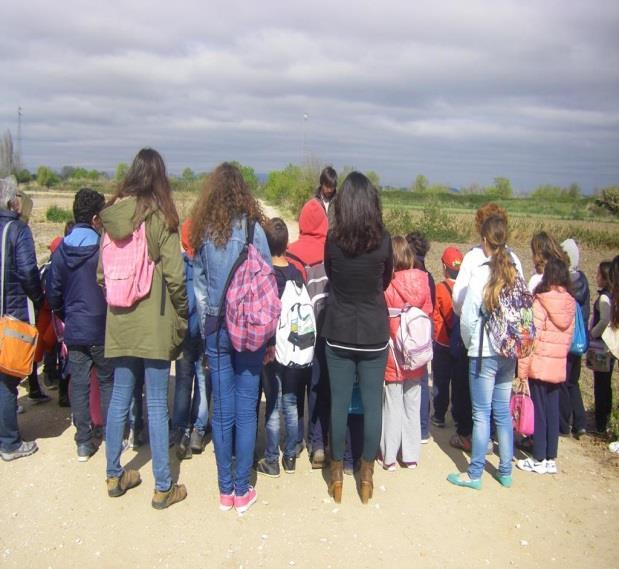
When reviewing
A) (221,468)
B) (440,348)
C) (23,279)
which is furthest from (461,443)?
(23,279)

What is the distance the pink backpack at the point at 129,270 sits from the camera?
10.3ft

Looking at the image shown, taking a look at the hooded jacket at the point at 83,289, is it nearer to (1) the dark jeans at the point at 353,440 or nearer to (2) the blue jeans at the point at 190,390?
(2) the blue jeans at the point at 190,390

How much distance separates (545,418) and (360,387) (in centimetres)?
160

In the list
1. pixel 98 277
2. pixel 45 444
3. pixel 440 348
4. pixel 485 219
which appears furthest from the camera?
pixel 440 348

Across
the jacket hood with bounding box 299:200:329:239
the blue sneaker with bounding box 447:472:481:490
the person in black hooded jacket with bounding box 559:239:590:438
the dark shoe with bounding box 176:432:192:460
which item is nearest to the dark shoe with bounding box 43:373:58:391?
the dark shoe with bounding box 176:432:192:460

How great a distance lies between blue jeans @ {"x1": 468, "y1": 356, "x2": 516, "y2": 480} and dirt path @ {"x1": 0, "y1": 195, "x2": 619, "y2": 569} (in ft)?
0.81

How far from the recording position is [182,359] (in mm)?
3932

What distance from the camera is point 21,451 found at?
402cm

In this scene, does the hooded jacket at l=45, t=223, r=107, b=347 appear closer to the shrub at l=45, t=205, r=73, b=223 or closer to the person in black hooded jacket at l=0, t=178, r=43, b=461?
the person in black hooded jacket at l=0, t=178, r=43, b=461

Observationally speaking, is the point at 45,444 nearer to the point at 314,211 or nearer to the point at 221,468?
the point at 221,468

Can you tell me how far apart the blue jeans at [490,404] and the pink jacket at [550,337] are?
39cm

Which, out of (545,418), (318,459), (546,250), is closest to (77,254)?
(318,459)

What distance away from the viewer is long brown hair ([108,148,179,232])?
316 cm

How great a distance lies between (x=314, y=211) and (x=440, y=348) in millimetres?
1708
